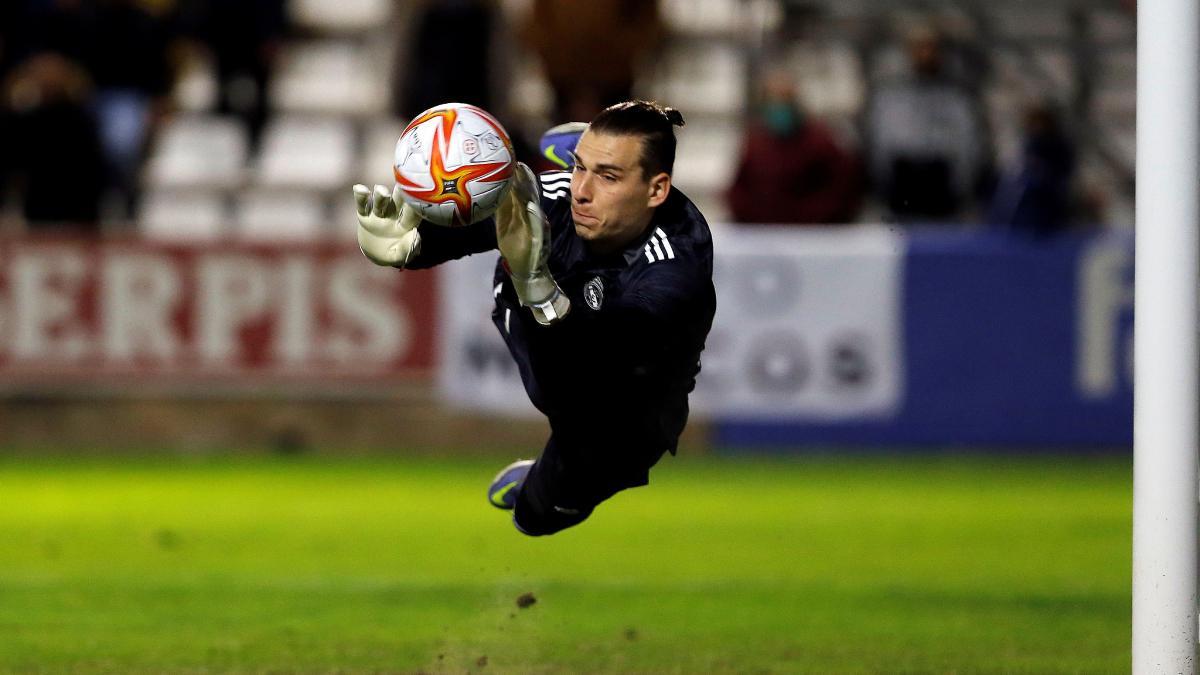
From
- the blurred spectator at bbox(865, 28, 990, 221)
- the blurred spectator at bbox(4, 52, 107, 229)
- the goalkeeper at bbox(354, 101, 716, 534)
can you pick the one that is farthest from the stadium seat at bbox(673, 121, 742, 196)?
the goalkeeper at bbox(354, 101, 716, 534)

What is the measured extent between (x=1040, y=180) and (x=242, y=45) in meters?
6.95

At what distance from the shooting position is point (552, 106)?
Result: 16.2 meters

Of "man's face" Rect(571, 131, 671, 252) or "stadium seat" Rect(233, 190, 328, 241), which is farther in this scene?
"stadium seat" Rect(233, 190, 328, 241)

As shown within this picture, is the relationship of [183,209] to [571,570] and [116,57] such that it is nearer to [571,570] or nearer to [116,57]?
[116,57]

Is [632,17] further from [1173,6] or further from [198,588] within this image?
[1173,6]

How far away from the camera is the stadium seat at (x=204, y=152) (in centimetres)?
1727

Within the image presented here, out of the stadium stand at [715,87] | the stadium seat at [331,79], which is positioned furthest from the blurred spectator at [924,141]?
the stadium seat at [331,79]

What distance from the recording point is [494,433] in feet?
47.8

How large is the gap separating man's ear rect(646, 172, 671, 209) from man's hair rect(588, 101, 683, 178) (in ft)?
0.07

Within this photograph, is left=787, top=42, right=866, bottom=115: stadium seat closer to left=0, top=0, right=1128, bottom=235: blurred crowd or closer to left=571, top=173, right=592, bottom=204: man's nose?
left=0, top=0, right=1128, bottom=235: blurred crowd

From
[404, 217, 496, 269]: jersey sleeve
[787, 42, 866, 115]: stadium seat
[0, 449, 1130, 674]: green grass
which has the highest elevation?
[787, 42, 866, 115]: stadium seat

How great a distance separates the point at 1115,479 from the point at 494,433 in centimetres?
464

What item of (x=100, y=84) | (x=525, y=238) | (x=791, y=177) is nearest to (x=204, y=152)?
(x=100, y=84)

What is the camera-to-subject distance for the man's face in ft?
18.8
